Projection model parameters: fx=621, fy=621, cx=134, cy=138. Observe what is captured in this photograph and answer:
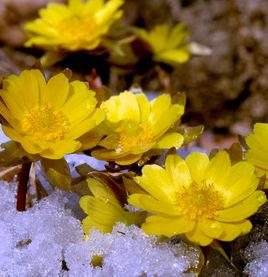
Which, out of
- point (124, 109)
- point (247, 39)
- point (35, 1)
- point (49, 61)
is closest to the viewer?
point (124, 109)

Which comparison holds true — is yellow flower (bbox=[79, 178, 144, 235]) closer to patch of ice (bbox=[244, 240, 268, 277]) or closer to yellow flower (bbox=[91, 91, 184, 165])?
yellow flower (bbox=[91, 91, 184, 165])

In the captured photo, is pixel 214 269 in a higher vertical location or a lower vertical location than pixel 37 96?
lower

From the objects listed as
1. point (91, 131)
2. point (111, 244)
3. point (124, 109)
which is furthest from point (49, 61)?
point (111, 244)

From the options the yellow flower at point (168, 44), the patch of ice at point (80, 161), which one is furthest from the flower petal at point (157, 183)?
the yellow flower at point (168, 44)

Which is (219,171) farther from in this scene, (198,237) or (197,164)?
(198,237)

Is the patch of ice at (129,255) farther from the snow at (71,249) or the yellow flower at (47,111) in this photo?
the yellow flower at (47,111)

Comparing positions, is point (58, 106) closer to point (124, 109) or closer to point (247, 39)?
point (124, 109)
